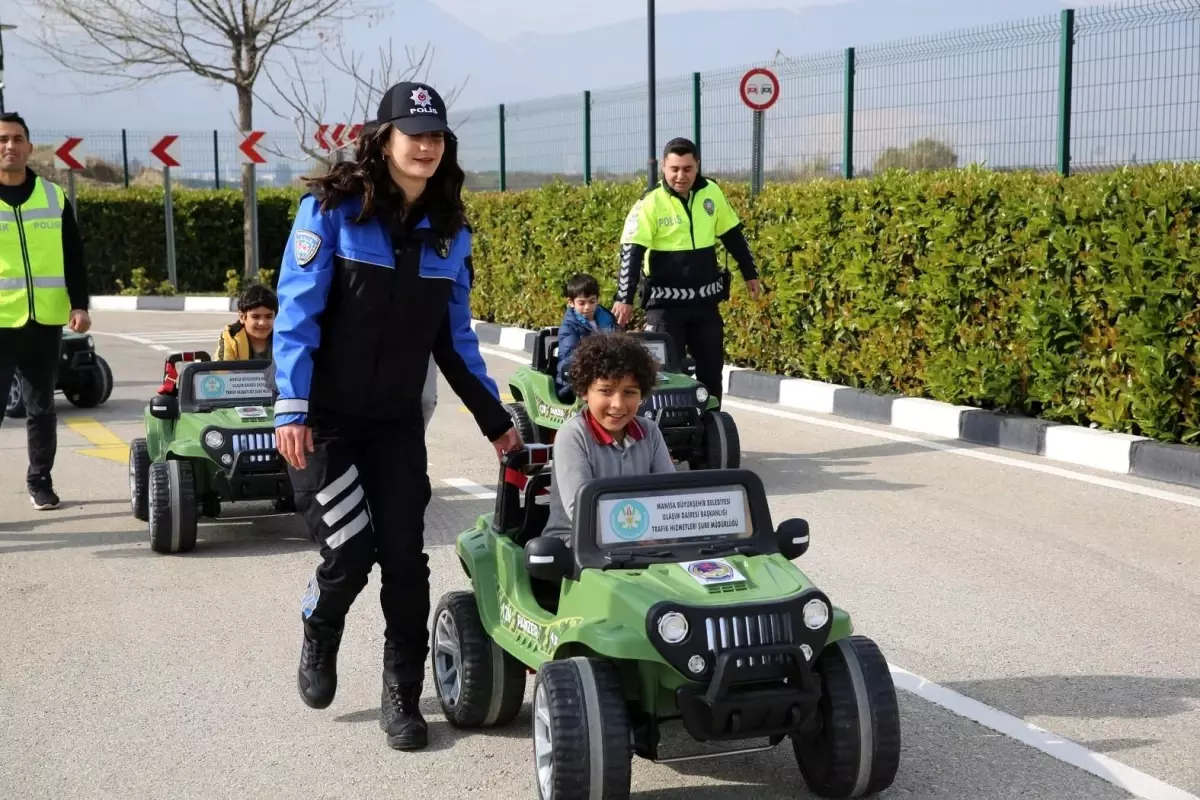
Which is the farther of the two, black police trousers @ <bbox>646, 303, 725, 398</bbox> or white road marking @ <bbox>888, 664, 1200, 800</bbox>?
black police trousers @ <bbox>646, 303, 725, 398</bbox>

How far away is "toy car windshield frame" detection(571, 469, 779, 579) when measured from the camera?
4418 mm

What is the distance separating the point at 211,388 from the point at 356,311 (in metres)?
3.89

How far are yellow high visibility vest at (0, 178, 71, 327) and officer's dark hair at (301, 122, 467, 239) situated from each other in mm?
→ 3915

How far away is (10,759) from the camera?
480 centimetres

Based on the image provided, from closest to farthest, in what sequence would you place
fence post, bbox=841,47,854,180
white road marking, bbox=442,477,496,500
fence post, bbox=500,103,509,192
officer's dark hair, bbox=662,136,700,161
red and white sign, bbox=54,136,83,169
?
white road marking, bbox=442,477,496,500
officer's dark hair, bbox=662,136,700,161
fence post, bbox=841,47,854,180
fence post, bbox=500,103,509,192
red and white sign, bbox=54,136,83,169

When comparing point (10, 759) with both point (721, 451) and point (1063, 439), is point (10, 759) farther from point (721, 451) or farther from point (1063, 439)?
point (1063, 439)

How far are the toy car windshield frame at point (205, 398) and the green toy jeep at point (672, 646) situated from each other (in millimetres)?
3703

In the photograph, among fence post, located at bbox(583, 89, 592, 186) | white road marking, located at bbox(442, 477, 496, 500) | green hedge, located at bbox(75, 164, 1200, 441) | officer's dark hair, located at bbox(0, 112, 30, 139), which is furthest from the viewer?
fence post, located at bbox(583, 89, 592, 186)

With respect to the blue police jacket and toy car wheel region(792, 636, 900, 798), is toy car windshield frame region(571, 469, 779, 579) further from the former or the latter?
the blue police jacket

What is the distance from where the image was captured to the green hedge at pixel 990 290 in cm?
932

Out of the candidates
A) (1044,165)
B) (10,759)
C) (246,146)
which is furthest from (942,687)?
(246,146)

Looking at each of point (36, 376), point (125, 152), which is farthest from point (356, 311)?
point (125, 152)

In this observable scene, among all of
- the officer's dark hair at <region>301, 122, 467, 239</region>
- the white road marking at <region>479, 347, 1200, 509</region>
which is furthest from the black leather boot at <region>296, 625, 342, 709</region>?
the white road marking at <region>479, 347, 1200, 509</region>

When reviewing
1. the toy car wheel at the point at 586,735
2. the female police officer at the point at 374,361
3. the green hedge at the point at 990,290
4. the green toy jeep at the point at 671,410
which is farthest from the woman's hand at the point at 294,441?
the green hedge at the point at 990,290
